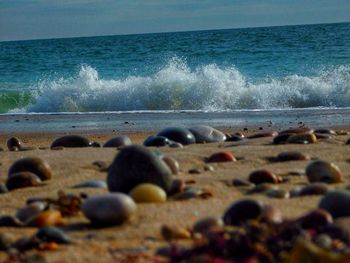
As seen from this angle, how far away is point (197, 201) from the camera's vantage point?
3.55 m

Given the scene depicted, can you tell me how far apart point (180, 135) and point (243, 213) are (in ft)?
11.7

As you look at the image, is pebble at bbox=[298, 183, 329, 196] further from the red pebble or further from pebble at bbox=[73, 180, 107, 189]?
the red pebble

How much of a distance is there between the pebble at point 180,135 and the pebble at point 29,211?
306cm

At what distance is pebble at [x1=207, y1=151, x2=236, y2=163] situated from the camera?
507 cm

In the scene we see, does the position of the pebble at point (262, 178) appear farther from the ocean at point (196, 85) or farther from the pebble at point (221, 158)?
the ocean at point (196, 85)

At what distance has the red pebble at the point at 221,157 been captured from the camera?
5.07m

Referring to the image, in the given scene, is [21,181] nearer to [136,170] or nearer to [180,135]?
[136,170]

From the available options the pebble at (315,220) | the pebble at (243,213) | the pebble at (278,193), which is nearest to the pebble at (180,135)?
the pebble at (278,193)

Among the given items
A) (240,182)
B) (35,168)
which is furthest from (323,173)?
(35,168)

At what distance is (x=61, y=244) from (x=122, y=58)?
87.5 feet

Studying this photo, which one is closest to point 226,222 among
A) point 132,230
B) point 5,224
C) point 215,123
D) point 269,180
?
point 132,230

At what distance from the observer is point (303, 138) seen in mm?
5938

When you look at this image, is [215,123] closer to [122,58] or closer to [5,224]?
[5,224]

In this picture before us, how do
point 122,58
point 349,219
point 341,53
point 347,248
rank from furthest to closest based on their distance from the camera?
point 122,58 → point 341,53 → point 349,219 → point 347,248
